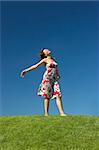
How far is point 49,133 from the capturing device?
47.5 feet

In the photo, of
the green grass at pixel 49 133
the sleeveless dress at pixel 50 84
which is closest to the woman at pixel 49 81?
the sleeveless dress at pixel 50 84

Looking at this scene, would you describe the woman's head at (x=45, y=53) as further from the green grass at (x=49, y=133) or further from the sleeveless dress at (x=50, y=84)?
the green grass at (x=49, y=133)

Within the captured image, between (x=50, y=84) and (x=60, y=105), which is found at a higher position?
(x=50, y=84)

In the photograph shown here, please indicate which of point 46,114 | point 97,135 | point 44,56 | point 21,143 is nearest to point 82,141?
point 97,135

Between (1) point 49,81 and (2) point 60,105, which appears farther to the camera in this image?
(1) point 49,81

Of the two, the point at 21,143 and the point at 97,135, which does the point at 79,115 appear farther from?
the point at 21,143

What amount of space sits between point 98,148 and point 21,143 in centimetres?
219

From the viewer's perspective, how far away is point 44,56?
17.5 meters

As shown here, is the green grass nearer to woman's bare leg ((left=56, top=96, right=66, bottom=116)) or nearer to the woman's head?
woman's bare leg ((left=56, top=96, right=66, bottom=116))

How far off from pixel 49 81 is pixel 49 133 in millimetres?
3124

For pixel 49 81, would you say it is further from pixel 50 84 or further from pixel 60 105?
pixel 60 105

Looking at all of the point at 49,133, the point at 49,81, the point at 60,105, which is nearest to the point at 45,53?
the point at 49,81

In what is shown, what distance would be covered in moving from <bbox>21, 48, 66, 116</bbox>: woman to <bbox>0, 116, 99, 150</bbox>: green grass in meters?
1.14

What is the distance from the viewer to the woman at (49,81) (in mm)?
17031
